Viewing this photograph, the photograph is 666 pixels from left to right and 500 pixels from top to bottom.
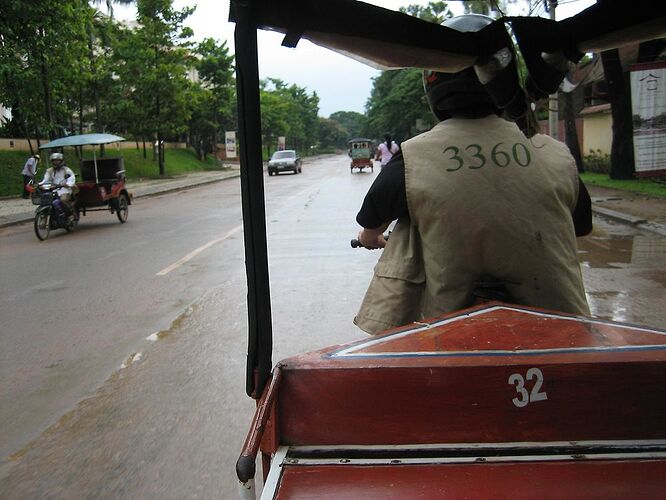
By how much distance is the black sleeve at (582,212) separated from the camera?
229 cm

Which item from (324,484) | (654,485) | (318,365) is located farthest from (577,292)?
(324,484)

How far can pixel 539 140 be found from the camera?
225 centimetres

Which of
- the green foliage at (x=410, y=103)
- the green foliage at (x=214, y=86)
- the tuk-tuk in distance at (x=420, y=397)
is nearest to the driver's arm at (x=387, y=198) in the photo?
the tuk-tuk in distance at (x=420, y=397)

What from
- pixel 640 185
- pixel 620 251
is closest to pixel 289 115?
pixel 640 185

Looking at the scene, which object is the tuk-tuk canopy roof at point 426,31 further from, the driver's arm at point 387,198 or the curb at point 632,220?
the curb at point 632,220

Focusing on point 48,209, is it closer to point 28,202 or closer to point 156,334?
point 156,334

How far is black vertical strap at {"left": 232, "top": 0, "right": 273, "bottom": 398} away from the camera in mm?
1543

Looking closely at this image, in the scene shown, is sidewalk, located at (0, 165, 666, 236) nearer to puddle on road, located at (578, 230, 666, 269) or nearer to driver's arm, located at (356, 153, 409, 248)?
→ puddle on road, located at (578, 230, 666, 269)

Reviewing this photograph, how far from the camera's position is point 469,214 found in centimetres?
204

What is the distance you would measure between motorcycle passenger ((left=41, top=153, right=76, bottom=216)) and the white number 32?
40.8ft

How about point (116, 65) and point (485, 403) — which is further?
point (116, 65)

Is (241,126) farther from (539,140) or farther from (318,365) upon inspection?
(539,140)

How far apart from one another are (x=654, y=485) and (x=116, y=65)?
30842mm

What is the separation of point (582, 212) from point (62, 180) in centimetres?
1224
